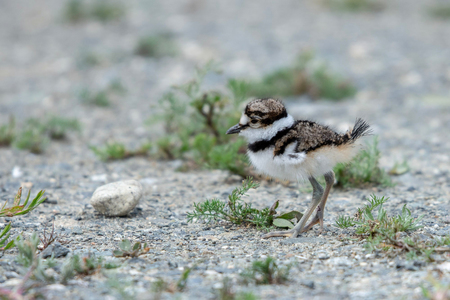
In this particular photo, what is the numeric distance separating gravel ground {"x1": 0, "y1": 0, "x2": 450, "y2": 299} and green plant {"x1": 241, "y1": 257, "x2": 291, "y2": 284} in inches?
1.7

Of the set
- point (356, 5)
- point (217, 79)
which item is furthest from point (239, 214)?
point (356, 5)

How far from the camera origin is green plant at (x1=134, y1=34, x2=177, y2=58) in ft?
29.9

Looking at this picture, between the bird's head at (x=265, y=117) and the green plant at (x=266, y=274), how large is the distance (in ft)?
3.25

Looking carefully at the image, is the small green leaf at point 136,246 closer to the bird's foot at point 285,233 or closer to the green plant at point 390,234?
the bird's foot at point 285,233

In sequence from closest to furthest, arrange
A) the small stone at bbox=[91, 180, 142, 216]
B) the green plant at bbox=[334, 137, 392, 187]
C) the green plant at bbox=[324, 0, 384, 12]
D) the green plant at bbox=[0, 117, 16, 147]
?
1. the small stone at bbox=[91, 180, 142, 216]
2. the green plant at bbox=[334, 137, 392, 187]
3. the green plant at bbox=[0, 117, 16, 147]
4. the green plant at bbox=[324, 0, 384, 12]

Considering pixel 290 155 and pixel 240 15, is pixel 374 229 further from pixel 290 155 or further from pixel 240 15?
pixel 240 15

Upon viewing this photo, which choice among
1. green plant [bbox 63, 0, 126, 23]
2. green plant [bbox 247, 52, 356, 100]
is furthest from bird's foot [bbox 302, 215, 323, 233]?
green plant [bbox 63, 0, 126, 23]

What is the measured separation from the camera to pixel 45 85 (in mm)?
8219

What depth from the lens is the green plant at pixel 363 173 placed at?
4.45 meters

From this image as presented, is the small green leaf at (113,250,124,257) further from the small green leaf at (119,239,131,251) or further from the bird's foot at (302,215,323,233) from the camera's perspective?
the bird's foot at (302,215,323,233)

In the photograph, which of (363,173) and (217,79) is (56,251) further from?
(217,79)

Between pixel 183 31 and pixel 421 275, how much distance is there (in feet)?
27.4

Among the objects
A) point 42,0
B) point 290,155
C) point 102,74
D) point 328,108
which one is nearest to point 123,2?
point 42,0

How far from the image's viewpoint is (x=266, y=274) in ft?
8.68
